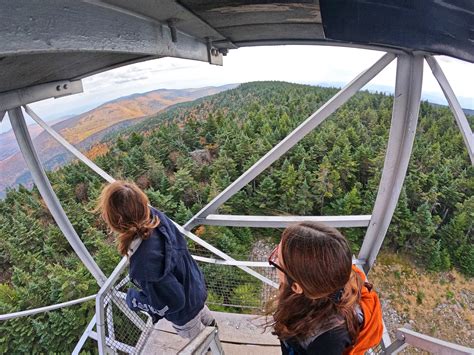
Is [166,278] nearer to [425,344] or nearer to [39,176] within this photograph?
[425,344]

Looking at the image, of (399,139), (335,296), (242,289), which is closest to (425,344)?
(335,296)

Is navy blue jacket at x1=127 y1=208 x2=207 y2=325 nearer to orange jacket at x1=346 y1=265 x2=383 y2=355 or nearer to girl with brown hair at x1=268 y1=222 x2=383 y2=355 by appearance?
girl with brown hair at x1=268 y1=222 x2=383 y2=355

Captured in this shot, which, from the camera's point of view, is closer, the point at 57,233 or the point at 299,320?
the point at 299,320

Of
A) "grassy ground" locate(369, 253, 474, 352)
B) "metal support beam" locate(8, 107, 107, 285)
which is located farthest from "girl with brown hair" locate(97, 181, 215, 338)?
"grassy ground" locate(369, 253, 474, 352)

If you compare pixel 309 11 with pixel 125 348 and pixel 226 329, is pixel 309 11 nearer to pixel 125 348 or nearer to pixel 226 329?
pixel 226 329

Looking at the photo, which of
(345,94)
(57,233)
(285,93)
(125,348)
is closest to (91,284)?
(57,233)
